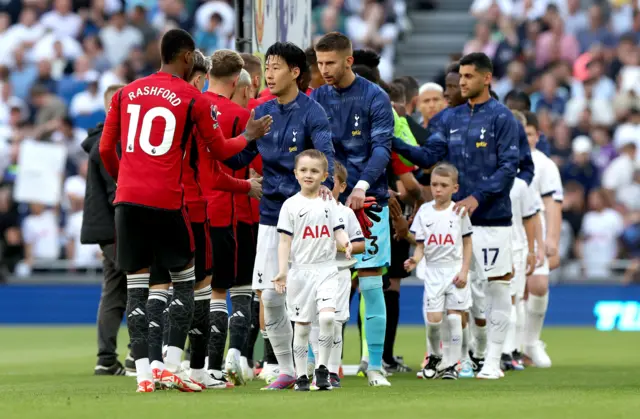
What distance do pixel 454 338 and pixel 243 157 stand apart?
2.37m

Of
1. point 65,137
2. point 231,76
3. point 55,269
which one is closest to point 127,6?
point 65,137

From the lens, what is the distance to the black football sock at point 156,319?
8.98 m

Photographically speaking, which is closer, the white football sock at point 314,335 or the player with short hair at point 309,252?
the player with short hair at point 309,252

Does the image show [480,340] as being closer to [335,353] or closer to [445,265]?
[445,265]

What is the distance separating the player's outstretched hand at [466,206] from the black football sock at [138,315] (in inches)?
113

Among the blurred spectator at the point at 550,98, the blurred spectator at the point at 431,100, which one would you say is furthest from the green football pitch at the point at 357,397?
the blurred spectator at the point at 550,98

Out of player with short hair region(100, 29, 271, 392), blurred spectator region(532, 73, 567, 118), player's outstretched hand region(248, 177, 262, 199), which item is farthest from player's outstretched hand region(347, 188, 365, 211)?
blurred spectator region(532, 73, 567, 118)

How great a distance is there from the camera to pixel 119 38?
84.1 ft

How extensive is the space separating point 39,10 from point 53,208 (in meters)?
6.46

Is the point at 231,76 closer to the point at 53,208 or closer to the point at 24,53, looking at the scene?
the point at 53,208

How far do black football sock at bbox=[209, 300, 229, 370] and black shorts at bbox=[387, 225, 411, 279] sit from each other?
7.24 feet

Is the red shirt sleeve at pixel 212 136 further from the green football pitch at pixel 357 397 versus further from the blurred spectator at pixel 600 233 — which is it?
the blurred spectator at pixel 600 233

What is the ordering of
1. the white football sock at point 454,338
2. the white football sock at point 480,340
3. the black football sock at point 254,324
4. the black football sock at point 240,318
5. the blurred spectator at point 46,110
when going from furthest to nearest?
the blurred spectator at point 46,110 < the white football sock at point 480,340 < the black football sock at point 254,324 < the white football sock at point 454,338 < the black football sock at point 240,318

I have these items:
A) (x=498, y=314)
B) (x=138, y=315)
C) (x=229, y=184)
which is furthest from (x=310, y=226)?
(x=498, y=314)
